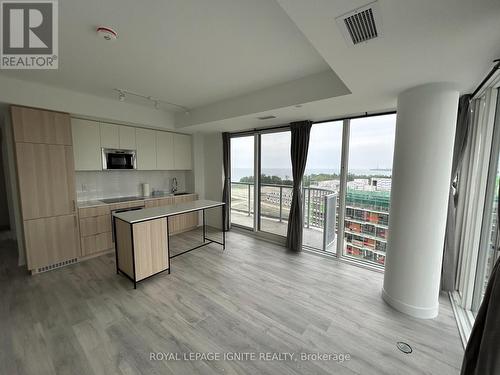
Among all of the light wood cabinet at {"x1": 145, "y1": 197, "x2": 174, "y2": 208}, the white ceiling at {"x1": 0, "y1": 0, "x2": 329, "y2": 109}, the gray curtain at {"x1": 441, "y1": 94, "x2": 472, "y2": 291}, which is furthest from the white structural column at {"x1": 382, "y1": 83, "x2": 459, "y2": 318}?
the light wood cabinet at {"x1": 145, "y1": 197, "x2": 174, "y2": 208}

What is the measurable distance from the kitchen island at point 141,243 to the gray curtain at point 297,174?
223cm

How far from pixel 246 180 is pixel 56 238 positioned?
364cm

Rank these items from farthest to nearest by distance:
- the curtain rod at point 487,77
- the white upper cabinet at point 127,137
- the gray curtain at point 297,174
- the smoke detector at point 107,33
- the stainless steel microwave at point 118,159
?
1. the white upper cabinet at point 127,137
2. the stainless steel microwave at point 118,159
3. the gray curtain at point 297,174
4. the smoke detector at point 107,33
5. the curtain rod at point 487,77

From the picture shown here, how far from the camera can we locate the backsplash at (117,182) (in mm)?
3939

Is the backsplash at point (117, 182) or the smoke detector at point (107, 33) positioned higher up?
the smoke detector at point (107, 33)

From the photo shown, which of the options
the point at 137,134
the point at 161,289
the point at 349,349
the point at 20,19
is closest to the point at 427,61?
the point at 349,349

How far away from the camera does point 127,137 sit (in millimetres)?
4105

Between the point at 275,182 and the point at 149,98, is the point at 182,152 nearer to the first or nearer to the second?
the point at 149,98

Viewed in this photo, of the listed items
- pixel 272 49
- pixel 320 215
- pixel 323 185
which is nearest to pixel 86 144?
pixel 272 49

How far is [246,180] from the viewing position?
196 inches

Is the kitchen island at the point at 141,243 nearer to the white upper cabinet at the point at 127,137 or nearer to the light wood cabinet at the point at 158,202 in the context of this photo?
the light wood cabinet at the point at 158,202

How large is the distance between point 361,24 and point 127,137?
4334 mm

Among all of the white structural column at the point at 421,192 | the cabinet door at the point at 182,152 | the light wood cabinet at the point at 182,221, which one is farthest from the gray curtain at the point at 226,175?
the white structural column at the point at 421,192

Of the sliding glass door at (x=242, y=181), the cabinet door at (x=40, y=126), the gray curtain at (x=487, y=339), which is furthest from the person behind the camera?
the sliding glass door at (x=242, y=181)
